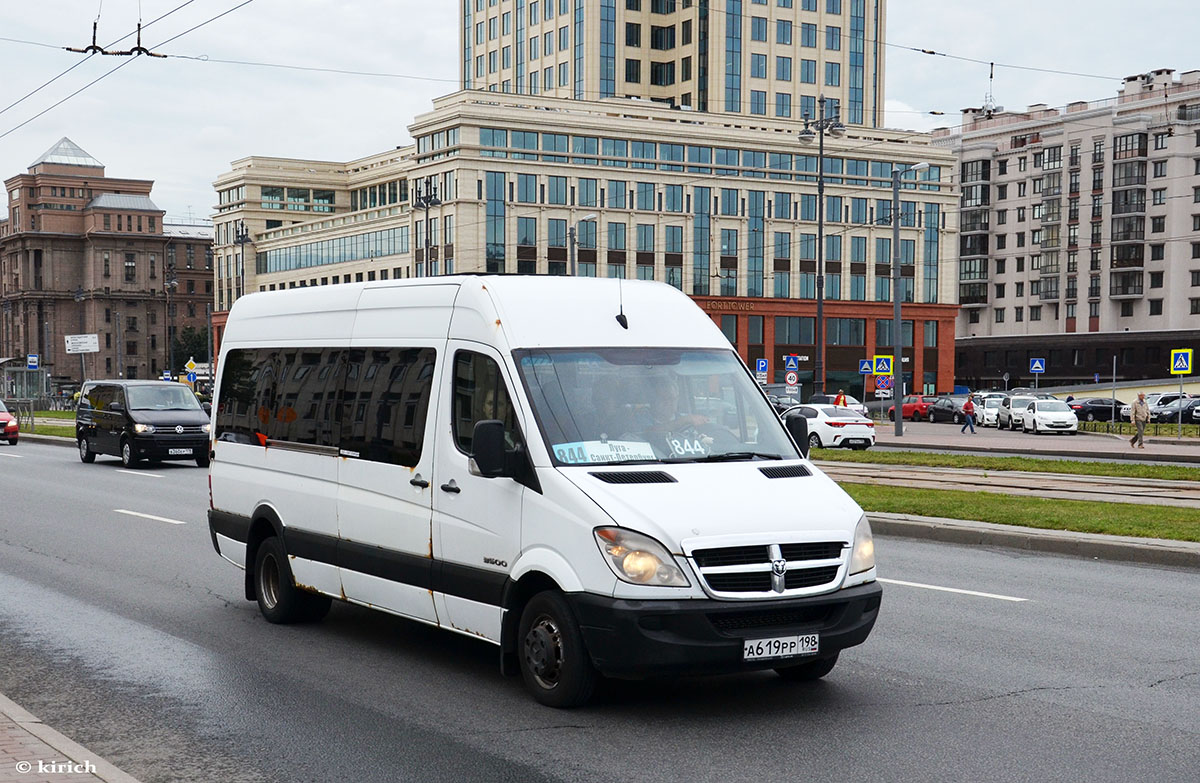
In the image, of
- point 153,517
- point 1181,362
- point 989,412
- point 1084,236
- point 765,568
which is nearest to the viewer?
point 765,568

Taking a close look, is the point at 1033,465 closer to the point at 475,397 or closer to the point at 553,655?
the point at 475,397

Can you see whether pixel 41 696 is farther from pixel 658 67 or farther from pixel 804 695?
pixel 658 67

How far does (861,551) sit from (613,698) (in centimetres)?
152

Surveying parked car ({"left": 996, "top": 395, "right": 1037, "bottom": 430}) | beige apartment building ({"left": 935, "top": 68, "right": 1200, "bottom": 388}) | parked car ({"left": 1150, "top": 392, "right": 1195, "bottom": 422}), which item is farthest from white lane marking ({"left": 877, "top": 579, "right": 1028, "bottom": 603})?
beige apartment building ({"left": 935, "top": 68, "right": 1200, "bottom": 388})

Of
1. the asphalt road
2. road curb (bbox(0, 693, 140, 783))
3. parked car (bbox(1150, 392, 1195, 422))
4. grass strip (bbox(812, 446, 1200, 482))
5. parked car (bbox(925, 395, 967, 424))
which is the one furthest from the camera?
parked car (bbox(925, 395, 967, 424))

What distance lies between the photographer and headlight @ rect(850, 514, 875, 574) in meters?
6.84

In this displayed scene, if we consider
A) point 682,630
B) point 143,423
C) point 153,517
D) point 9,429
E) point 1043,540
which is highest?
point 682,630

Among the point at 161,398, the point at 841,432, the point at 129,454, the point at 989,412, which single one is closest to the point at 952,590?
the point at 129,454

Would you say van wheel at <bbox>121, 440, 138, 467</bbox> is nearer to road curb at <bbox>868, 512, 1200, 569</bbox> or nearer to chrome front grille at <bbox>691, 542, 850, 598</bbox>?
road curb at <bbox>868, 512, 1200, 569</bbox>

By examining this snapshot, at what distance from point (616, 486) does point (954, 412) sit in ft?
207

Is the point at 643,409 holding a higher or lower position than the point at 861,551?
higher

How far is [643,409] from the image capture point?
23.9 feet

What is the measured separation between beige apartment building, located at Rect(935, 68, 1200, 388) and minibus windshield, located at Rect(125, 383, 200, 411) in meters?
81.1

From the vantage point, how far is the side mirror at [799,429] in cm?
799
